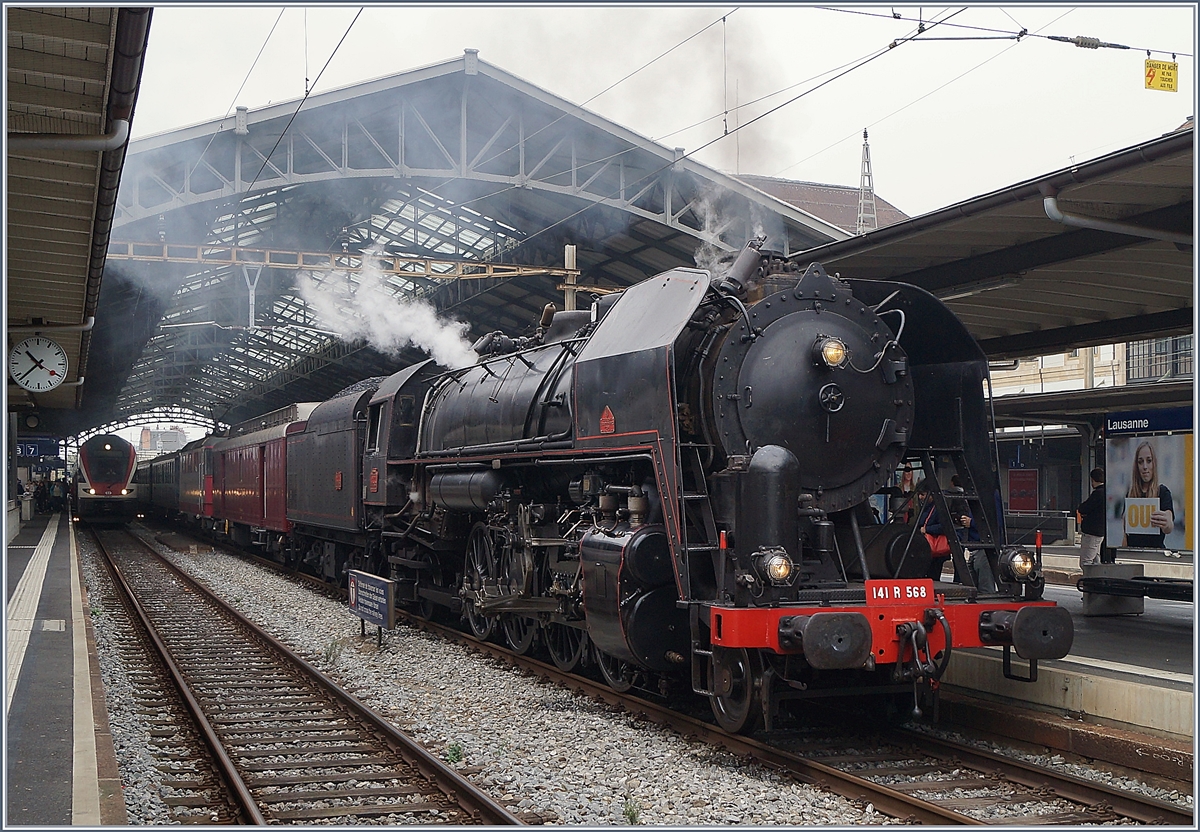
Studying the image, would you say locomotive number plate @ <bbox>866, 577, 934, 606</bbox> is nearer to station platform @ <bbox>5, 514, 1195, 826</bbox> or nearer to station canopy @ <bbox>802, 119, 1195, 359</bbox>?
station platform @ <bbox>5, 514, 1195, 826</bbox>

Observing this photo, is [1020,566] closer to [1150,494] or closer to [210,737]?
[1150,494]

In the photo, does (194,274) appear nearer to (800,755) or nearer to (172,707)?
(172,707)

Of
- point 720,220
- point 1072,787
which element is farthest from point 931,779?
point 720,220

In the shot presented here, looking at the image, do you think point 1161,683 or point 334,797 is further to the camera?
point 1161,683

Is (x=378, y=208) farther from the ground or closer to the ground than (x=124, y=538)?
farther from the ground

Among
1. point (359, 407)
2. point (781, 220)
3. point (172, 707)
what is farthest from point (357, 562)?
point (781, 220)

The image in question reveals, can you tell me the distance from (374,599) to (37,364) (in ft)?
16.6

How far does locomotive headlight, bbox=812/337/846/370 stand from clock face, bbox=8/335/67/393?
9210 mm

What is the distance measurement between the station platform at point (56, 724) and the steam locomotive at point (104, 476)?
24701mm

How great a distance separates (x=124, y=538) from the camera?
3481cm

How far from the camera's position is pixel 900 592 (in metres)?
6.47

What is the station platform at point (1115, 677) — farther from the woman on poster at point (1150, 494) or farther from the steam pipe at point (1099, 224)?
the steam pipe at point (1099, 224)

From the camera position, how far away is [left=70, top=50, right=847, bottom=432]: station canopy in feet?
61.9

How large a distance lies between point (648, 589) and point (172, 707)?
435 cm
